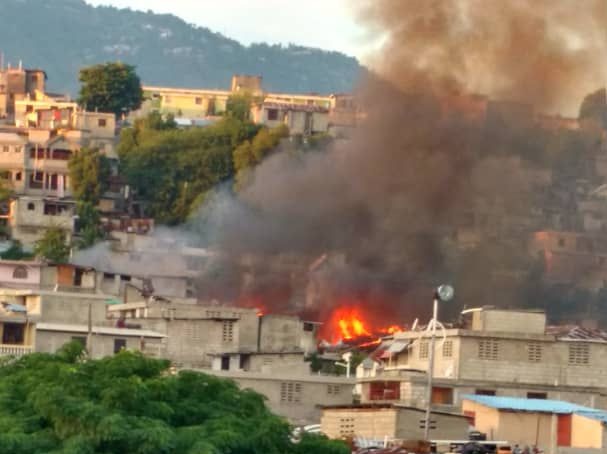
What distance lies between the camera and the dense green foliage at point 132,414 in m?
42.2

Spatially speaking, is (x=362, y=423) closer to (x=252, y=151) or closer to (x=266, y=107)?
(x=252, y=151)

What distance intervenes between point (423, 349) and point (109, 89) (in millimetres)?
58178

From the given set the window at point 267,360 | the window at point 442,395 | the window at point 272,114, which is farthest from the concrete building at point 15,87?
the window at point 442,395

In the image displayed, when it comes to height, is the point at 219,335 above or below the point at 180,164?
below

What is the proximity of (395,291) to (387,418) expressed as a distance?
39.2 m

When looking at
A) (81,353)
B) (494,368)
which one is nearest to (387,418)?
(81,353)

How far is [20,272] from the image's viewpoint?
3150 inches

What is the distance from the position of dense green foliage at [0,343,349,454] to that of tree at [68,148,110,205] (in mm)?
56282

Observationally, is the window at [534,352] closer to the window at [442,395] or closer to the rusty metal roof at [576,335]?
the rusty metal roof at [576,335]

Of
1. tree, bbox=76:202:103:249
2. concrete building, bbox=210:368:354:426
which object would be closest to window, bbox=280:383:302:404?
concrete building, bbox=210:368:354:426

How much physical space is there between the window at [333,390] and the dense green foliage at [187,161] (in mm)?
45003

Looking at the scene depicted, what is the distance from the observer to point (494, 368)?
57.5 metres

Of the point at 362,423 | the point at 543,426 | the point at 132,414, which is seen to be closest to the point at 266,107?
the point at 543,426

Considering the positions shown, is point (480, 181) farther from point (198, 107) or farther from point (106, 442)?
point (106, 442)
